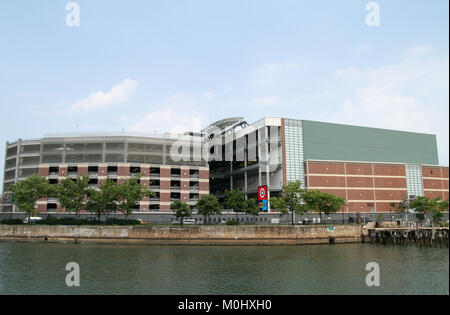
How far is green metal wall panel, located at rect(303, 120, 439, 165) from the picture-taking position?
109 metres

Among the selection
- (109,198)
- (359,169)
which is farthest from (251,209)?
(359,169)

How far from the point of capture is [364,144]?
11425cm

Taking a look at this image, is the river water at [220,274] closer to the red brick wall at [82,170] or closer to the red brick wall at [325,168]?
the red brick wall at [82,170]

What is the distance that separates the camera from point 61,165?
323ft

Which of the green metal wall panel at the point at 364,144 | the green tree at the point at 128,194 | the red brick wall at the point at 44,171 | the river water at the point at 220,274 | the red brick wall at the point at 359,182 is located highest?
the green metal wall panel at the point at 364,144

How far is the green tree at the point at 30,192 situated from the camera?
82.4 metres

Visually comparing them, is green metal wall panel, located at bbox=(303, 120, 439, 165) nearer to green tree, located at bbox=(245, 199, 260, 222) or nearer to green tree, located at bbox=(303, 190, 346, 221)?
green tree, located at bbox=(303, 190, 346, 221)

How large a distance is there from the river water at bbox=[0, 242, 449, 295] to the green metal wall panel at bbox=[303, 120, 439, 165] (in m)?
61.8

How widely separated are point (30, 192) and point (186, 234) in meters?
39.2

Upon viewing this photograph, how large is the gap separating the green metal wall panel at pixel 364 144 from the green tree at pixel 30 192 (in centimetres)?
7003

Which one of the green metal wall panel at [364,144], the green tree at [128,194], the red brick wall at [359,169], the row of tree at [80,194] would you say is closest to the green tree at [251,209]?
the row of tree at [80,194]

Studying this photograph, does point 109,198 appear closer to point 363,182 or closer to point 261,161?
point 261,161
